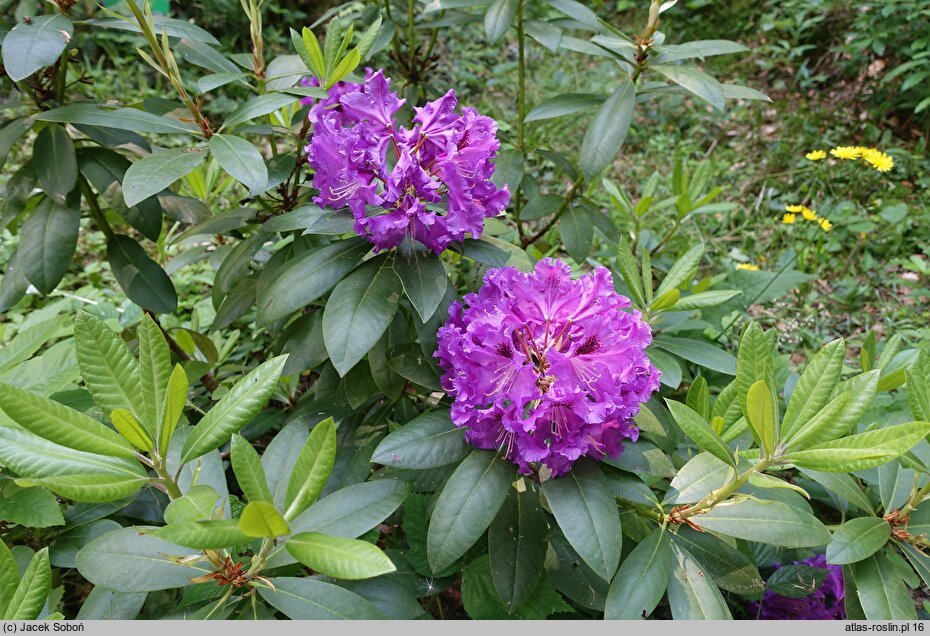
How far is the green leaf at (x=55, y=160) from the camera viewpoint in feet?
5.14

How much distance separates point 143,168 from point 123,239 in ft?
2.23

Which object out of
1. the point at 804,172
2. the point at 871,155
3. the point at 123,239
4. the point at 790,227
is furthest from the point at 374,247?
the point at 804,172

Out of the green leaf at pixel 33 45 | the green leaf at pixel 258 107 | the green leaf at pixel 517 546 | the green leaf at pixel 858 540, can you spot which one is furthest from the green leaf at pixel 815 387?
the green leaf at pixel 33 45

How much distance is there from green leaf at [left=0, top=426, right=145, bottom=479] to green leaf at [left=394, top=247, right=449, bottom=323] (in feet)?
1.76

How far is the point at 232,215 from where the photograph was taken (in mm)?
1618

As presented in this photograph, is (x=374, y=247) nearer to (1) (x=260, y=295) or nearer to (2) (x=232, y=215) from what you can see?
(1) (x=260, y=295)

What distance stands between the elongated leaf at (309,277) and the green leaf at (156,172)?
28 centimetres

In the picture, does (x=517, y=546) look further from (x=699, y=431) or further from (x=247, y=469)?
(x=247, y=469)

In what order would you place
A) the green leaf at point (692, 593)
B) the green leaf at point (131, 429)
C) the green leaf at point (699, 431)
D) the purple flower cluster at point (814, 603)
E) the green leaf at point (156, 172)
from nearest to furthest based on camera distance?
the green leaf at point (131, 429), the green leaf at point (699, 431), the green leaf at point (692, 593), the green leaf at point (156, 172), the purple flower cluster at point (814, 603)

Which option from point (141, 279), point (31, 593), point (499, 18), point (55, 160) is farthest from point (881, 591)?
point (55, 160)

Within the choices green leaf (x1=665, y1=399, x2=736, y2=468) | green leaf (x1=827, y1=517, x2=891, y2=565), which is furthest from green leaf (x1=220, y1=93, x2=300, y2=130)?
green leaf (x1=827, y1=517, x2=891, y2=565)

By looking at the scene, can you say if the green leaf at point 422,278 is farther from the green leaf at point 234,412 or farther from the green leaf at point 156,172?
the green leaf at point 156,172

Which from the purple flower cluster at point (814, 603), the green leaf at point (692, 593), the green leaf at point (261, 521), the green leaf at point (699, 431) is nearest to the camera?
the green leaf at point (261, 521)

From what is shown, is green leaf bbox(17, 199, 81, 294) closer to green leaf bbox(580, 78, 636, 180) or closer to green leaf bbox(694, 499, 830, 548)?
green leaf bbox(580, 78, 636, 180)
